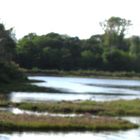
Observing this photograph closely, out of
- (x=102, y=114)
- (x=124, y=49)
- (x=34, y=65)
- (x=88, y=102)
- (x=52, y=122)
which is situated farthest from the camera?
(x=124, y=49)

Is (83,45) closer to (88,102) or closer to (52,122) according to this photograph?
(88,102)

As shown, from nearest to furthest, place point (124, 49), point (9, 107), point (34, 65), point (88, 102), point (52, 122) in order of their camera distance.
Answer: point (52, 122), point (9, 107), point (88, 102), point (34, 65), point (124, 49)

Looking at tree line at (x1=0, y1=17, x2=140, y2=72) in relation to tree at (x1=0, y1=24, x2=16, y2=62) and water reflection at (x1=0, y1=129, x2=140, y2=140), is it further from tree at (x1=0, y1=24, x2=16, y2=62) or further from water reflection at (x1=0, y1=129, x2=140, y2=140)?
water reflection at (x1=0, y1=129, x2=140, y2=140)

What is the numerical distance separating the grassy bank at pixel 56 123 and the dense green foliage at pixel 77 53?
105948 mm

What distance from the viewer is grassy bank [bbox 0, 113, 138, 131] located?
32.3 m

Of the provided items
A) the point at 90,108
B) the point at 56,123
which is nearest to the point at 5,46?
the point at 90,108

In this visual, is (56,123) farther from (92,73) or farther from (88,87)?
(92,73)

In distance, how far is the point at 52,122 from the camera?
34.1 m

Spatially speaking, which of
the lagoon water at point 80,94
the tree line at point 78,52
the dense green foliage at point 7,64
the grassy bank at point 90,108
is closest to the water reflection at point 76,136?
the grassy bank at point 90,108

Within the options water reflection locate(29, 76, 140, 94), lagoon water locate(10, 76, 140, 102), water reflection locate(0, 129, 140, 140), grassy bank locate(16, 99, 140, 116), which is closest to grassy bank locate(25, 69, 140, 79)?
water reflection locate(29, 76, 140, 94)

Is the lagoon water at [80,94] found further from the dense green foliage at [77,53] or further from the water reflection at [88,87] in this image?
the dense green foliage at [77,53]

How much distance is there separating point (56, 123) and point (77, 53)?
12249 cm

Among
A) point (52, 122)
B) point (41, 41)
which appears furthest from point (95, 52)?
point (52, 122)

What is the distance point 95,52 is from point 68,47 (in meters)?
8.11
